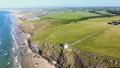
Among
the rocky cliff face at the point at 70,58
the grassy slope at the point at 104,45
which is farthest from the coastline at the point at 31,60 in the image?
the grassy slope at the point at 104,45

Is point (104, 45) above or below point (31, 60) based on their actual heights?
above

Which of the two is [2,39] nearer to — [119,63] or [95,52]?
[95,52]

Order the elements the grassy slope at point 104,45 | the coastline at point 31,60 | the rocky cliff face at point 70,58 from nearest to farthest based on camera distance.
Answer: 1. the rocky cliff face at point 70,58
2. the grassy slope at point 104,45
3. the coastline at point 31,60

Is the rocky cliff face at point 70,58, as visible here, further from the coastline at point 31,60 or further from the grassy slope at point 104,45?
the grassy slope at point 104,45

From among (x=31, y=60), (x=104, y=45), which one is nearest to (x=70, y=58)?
(x=104, y=45)

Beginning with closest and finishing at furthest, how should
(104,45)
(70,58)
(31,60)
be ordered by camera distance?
(70,58) → (104,45) → (31,60)

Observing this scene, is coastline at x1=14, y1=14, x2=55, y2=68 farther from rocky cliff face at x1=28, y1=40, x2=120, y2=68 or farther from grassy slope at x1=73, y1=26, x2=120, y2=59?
grassy slope at x1=73, y1=26, x2=120, y2=59

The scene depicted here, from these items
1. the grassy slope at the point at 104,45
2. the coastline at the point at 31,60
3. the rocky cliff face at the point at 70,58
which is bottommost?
the coastline at the point at 31,60

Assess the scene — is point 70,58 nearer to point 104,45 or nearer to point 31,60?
point 104,45

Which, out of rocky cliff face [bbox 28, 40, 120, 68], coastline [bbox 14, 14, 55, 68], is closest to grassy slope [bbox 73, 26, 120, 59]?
rocky cliff face [bbox 28, 40, 120, 68]
